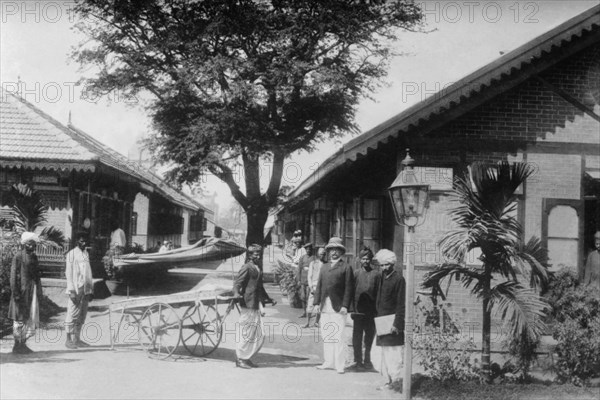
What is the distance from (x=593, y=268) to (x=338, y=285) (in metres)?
4.12

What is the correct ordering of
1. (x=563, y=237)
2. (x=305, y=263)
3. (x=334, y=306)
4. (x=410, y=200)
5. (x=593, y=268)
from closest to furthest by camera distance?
(x=410, y=200) < (x=334, y=306) < (x=593, y=268) < (x=563, y=237) < (x=305, y=263)

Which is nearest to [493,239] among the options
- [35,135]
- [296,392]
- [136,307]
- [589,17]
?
[296,392]

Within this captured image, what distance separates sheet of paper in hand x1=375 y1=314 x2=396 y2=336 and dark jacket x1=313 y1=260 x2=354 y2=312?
0.98 m

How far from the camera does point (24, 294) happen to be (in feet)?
27.8

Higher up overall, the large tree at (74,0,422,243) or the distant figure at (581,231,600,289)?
the large tree at (74,0,422,243)

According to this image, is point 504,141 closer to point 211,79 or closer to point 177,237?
point 211,79

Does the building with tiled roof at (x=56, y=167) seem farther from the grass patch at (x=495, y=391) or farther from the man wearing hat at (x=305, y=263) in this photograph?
the grass patch at (x=495, y=391)

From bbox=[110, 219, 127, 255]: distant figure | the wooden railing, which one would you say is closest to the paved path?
the wooden railing

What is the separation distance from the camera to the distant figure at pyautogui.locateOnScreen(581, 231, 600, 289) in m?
9.22

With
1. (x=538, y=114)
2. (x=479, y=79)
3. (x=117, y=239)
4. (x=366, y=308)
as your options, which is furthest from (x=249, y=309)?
(x=117, y=239)

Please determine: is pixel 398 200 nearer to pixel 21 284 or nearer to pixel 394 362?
pixel 394 362

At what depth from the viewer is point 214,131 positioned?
19.3 meters

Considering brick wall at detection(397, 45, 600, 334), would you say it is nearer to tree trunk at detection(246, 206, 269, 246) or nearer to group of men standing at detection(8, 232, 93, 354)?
group of men standing at detection(8, 232, 93, 354)

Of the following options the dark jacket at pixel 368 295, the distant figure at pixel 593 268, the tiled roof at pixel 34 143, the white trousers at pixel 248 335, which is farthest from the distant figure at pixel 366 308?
the tiled roof at pixel 34 143
